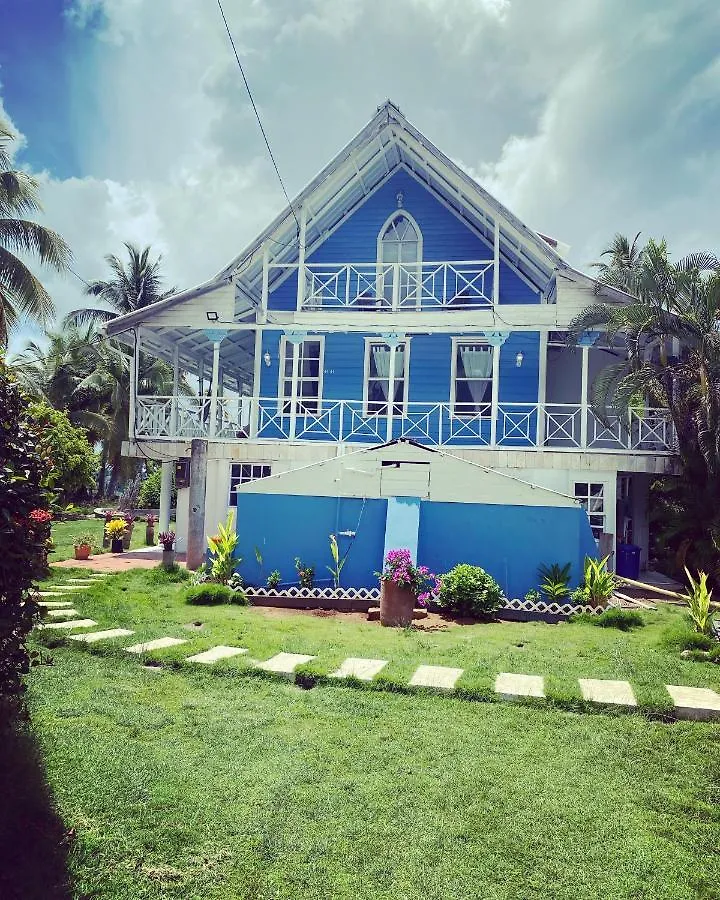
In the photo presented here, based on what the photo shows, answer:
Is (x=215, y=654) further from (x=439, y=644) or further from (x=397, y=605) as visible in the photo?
(x=397, y=605)

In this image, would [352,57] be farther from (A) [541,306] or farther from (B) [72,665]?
(B) [72,665]

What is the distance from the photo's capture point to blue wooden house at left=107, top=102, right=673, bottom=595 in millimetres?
11156

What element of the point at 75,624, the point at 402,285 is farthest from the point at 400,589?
the point at 402,285

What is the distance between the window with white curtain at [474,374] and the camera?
672 inches

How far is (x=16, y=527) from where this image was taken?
3998 millimetres

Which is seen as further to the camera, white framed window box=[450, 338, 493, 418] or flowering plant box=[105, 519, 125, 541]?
flowering plant box=[105, 519, 125, 541]

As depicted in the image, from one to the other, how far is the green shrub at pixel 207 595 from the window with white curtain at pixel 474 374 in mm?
8390

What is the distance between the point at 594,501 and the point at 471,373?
15.1 feet

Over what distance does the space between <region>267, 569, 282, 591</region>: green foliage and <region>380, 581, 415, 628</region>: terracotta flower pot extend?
2534mm

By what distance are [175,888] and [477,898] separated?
54.6 inches

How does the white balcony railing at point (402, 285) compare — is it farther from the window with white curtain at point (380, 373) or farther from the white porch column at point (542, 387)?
the white porch column at point (542, 387)

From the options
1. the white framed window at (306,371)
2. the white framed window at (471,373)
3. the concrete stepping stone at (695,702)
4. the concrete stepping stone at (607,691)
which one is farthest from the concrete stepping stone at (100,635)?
the white framed window at (471,373)

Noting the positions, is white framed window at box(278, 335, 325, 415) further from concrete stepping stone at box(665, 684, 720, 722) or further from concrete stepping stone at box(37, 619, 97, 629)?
concrete stepping stone at box(665, 684, 720, 722)

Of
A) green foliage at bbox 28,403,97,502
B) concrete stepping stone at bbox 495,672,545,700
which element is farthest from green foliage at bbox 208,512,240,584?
concrete stepping stone at bbox 495,672,545,700
